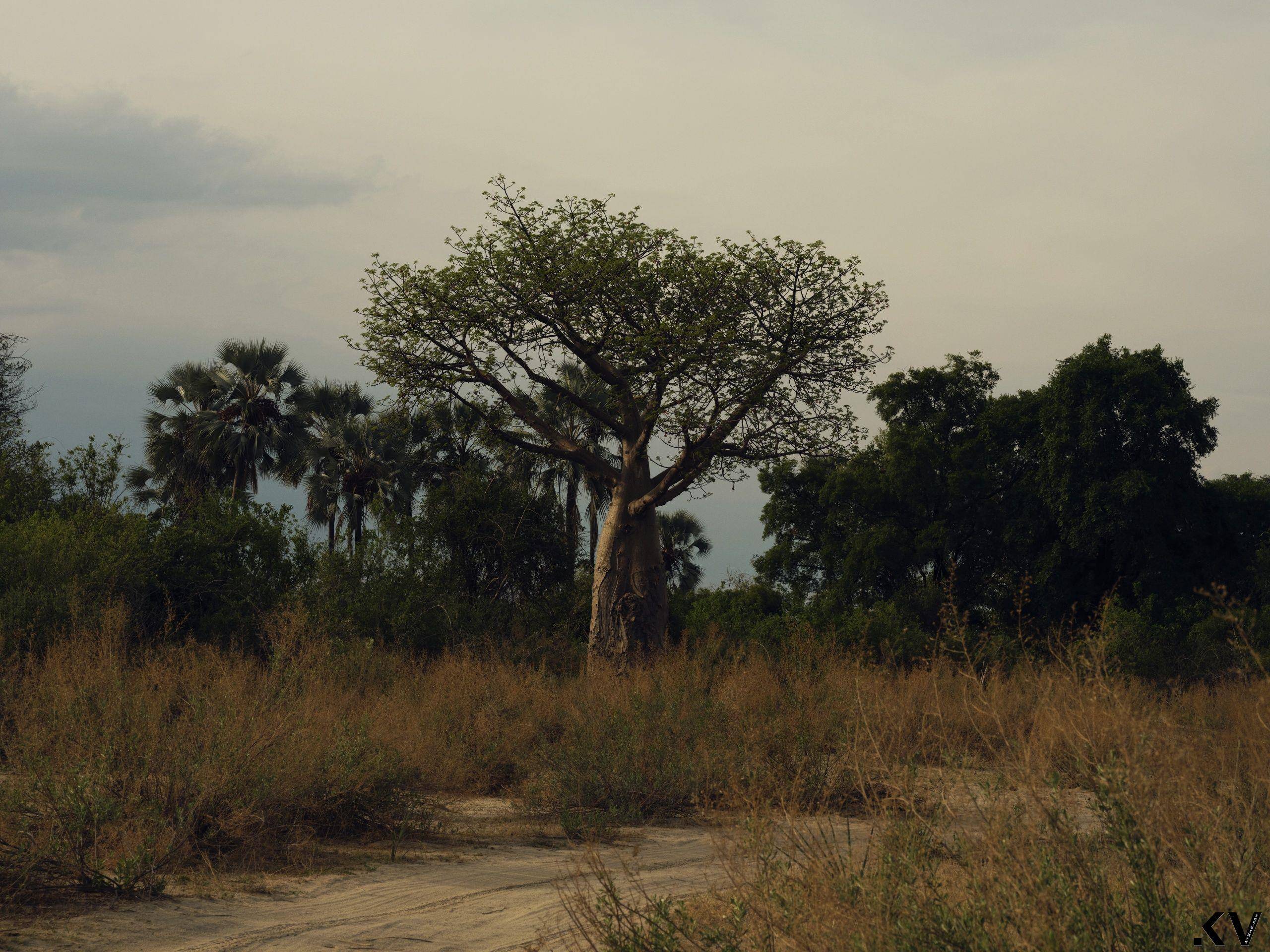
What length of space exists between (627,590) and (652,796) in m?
7.46

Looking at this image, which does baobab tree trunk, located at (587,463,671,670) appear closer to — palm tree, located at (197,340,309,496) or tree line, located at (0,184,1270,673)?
tree line, located at (0,184,1270,673)

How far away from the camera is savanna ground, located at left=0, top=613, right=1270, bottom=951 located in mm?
3162

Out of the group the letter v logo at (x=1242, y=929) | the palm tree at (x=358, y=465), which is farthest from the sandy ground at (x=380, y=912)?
the palm tree at (x=358, y=465)

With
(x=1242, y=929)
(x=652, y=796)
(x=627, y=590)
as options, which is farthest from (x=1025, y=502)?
(x=1242, y=929)

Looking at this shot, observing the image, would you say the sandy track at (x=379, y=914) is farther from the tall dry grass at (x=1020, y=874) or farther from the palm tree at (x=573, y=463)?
the palm tree at (x=573, y=463)

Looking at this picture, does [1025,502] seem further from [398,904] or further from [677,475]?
[398,904]

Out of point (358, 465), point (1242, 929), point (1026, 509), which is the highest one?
point (358, 465)

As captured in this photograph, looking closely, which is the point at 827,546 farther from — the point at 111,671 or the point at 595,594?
the point at 111,671

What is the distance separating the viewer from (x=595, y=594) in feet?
51.0

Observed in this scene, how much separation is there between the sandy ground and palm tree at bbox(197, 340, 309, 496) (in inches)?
920

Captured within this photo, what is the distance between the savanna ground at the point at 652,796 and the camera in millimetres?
3162

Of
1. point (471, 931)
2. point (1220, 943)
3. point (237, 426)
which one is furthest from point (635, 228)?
point (237, 426)

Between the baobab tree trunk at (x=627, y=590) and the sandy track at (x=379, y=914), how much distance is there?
28.6ft

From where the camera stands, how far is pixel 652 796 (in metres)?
7.85
